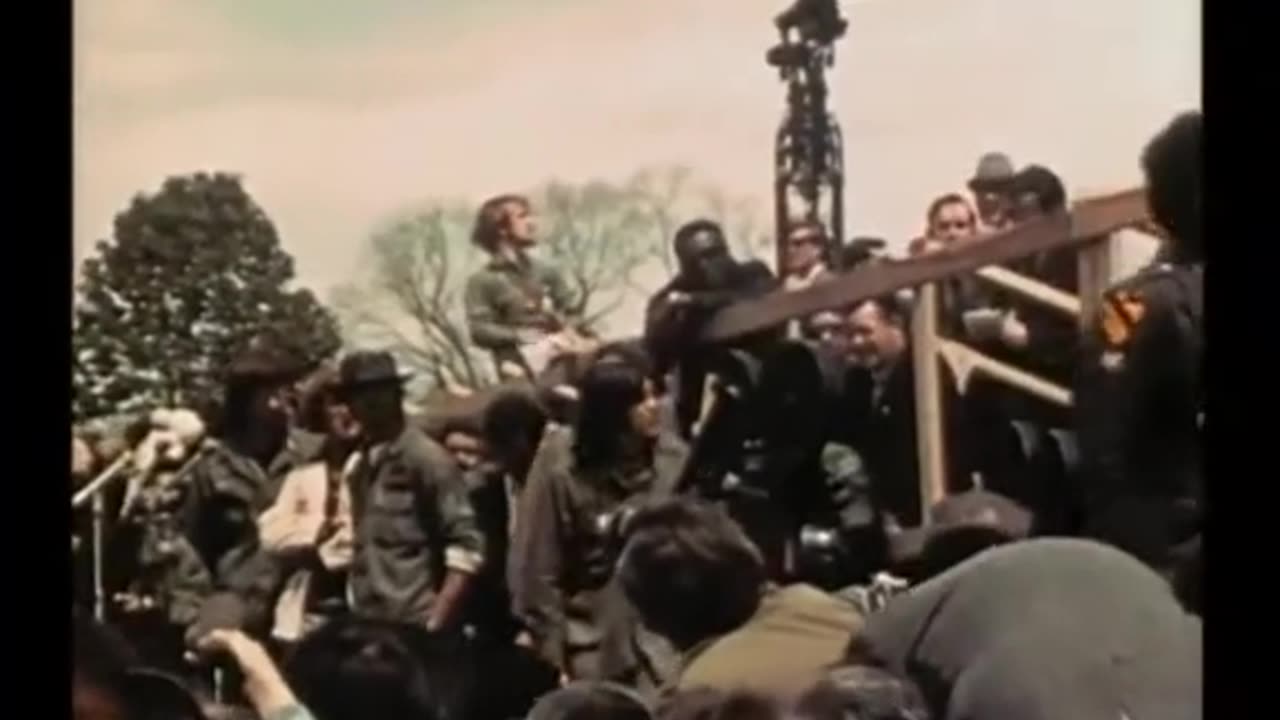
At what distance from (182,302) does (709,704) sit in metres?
0.40

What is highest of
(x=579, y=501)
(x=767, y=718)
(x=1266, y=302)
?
(x=1266, y=302)

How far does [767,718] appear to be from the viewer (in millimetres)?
1106

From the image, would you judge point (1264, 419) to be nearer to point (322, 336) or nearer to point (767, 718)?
point (767, 718)

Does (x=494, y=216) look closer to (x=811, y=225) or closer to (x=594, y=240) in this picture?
(x=594, y=240)

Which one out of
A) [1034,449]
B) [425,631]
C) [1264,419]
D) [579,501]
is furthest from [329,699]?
[1264,419]

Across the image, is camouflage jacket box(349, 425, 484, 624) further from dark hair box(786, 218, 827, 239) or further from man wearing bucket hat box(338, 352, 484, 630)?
dark hair box(786, 218, 827, 239)

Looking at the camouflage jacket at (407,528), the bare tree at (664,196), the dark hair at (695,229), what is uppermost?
the bare tree at (664,196)

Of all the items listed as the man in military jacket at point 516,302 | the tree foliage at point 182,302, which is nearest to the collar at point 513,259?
the man in military jacket at point 516,302

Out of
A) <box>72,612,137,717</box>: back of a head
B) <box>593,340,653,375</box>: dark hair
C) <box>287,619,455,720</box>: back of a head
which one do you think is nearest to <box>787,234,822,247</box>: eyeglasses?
<box>593,340,653,375</box>: dark hair

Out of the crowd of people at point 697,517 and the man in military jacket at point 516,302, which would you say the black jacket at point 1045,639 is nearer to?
the crowd of people at point 697,517

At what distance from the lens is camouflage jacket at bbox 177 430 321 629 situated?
1146 mm

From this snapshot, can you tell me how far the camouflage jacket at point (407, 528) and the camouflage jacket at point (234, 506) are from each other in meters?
0.04

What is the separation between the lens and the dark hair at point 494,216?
3.71 ft

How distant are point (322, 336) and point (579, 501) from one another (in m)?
0.18
